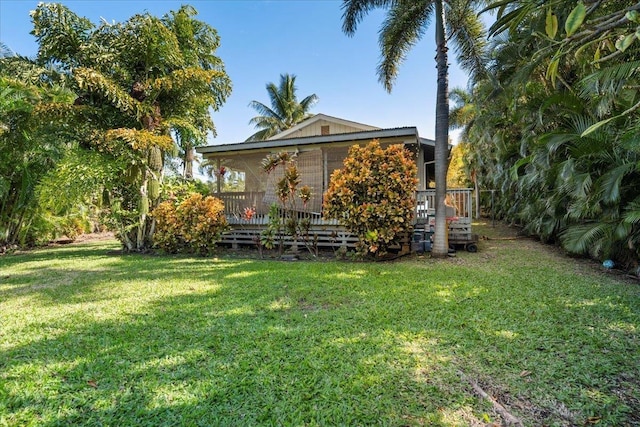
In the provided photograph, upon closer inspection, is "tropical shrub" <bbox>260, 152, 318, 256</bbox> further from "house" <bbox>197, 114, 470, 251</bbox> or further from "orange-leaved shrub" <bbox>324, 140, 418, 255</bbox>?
"orange-leaved shrub" <bbox>324, 140, 418, 255</bbox>

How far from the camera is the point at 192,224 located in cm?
840

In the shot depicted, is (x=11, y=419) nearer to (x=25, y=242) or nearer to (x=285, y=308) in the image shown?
(x=285, y=308)

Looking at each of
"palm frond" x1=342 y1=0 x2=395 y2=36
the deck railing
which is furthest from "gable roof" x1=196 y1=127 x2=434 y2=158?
"palm frond" x1=342 y1=0 x2=395 y2=36

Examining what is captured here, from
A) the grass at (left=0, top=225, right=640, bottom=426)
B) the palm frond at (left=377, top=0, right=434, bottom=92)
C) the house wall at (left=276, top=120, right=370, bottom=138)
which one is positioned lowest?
the grass at (left=0, top=225, right=640, bottom=426)

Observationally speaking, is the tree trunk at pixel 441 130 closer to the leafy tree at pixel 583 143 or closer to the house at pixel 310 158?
the house at pixel 310 158

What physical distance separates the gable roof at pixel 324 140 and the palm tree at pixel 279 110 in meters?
15.1

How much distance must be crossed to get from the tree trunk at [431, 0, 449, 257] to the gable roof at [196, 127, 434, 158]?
978 mm

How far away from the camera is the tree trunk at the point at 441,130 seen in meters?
7.64

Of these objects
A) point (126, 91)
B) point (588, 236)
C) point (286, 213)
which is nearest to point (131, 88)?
point (126, 91)

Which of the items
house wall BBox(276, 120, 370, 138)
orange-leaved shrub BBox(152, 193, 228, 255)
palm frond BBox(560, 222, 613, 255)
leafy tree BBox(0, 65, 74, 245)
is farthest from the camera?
house wall BBox(276, 120, 370, 138)

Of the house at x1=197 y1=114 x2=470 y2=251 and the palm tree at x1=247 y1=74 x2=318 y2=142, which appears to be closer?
the house at x1=197 y1=114 x2=470 y2=251

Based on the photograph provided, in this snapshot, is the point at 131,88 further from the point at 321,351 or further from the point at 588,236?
the point at 588,236

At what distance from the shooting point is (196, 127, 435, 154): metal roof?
8609 millimetres

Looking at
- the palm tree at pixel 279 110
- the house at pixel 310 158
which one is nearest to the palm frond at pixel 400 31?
the house at pixel 310 158
